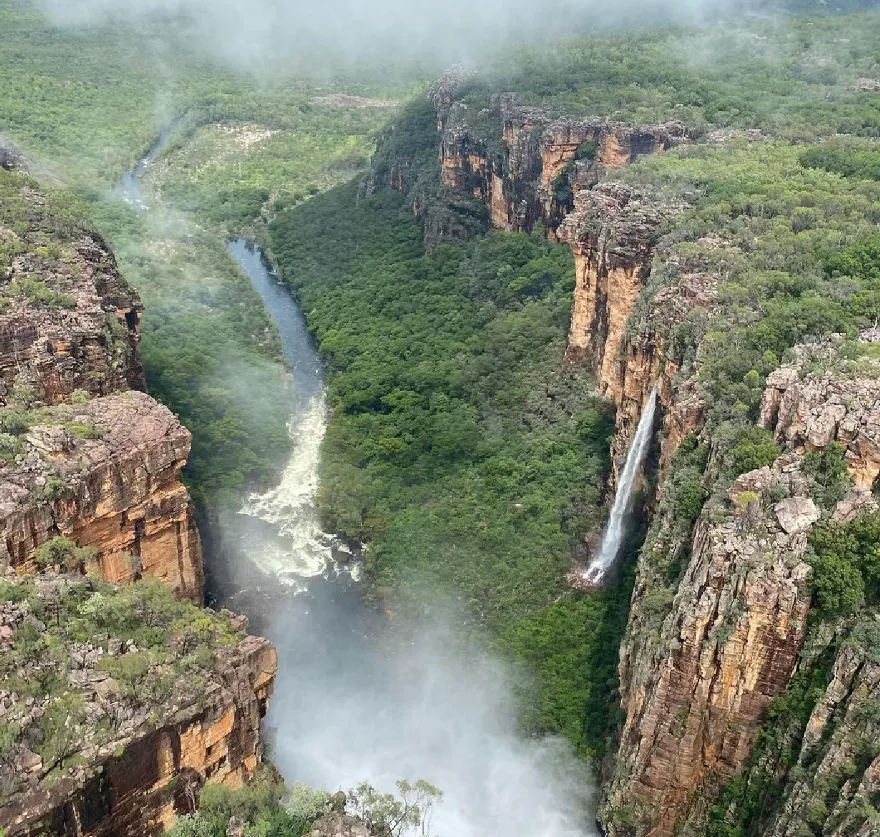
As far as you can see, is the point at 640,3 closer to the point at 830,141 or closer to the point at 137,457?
the point at 830,141

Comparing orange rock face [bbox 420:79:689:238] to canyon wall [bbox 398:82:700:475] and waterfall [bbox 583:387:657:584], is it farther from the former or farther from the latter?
waterfall [bbox 583:387:657:584]

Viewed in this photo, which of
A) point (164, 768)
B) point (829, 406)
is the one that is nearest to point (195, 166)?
point (829, 406)

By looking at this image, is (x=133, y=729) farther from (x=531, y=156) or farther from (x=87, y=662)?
(x=531, y=156)

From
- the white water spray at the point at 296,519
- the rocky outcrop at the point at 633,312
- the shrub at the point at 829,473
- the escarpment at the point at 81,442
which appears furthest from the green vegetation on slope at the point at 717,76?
the escarpment at the point at 81,442

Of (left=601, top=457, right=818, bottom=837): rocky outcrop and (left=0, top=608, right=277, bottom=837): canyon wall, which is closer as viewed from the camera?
(left=0, top=608, right=277, bottom=837): canyon wall

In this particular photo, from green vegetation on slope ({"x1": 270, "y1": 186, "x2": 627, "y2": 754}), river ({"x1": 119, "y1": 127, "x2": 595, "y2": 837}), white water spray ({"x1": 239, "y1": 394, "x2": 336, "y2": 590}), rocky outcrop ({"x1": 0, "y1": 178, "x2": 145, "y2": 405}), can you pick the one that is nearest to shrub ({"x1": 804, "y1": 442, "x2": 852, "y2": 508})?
green vegetation on slope ({"x1": 270, "y1": 186, "x2": 627, "y2": 754})
